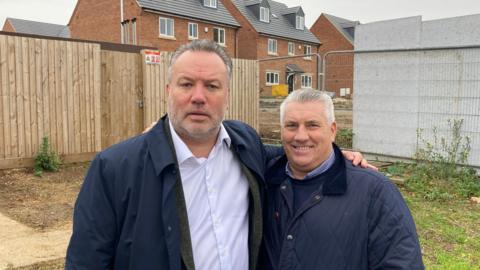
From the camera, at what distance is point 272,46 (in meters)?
38.6

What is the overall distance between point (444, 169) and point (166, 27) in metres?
25.2

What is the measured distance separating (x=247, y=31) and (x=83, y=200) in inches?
1442

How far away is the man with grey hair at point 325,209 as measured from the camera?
6.36ft

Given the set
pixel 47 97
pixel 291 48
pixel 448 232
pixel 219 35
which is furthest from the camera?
pixel 291 48

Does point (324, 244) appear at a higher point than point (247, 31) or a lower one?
lower

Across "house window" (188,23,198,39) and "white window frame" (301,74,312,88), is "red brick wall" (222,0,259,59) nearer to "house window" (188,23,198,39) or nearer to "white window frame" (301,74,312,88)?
"white window frame" (301,74,312,88)

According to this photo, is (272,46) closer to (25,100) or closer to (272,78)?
(272,78)

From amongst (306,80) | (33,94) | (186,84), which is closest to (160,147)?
(186,84)

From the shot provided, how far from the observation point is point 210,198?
2.12 meters

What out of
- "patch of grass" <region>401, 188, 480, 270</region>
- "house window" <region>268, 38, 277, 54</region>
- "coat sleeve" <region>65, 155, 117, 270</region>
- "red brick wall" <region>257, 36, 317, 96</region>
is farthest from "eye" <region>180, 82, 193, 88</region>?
"house window" <region>268, 38, 277, 54</region>

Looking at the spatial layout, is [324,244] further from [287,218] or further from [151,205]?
[151,205]

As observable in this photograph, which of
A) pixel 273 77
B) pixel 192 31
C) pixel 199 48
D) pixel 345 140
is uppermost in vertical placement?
pixel 192 31

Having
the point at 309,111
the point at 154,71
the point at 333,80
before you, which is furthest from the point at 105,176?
the point at 333,80

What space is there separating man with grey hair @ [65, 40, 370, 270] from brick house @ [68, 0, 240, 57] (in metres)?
24.1
